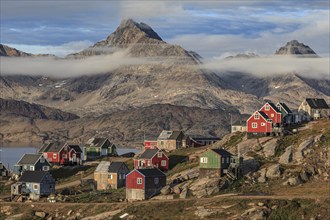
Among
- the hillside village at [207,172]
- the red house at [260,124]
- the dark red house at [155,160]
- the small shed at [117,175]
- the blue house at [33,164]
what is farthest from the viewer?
the blue house at [33,164]

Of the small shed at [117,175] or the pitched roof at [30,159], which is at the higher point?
the pitched roof at [30,159]

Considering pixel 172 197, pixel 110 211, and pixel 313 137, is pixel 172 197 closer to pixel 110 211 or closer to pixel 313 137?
pixel 110 211

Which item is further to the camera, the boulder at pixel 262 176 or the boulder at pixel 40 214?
the boulder at pixel 262 176

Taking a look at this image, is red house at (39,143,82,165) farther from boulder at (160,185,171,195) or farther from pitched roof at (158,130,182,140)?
boulder at (160,185,171,195)

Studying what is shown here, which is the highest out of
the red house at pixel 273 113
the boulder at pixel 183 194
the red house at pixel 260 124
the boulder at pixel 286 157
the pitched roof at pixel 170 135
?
the red house at pixel 273 113

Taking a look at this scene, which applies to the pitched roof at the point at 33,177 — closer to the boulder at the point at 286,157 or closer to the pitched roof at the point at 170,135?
the boulder at the point at 286,157

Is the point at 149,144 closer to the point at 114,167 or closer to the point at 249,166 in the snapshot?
the point at 114,167

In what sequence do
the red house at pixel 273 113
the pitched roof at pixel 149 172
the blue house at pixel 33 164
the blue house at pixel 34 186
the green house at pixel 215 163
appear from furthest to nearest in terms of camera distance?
the red house at pixel 273 113, the blue house at pixel 33 164, the blue house at pixel 34 186, the green house at pixel 215 163, the pitched roof at pixel 149 172

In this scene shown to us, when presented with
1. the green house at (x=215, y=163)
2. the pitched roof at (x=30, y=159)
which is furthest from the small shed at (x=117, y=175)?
the pitched roof at (x=30, y=159)
